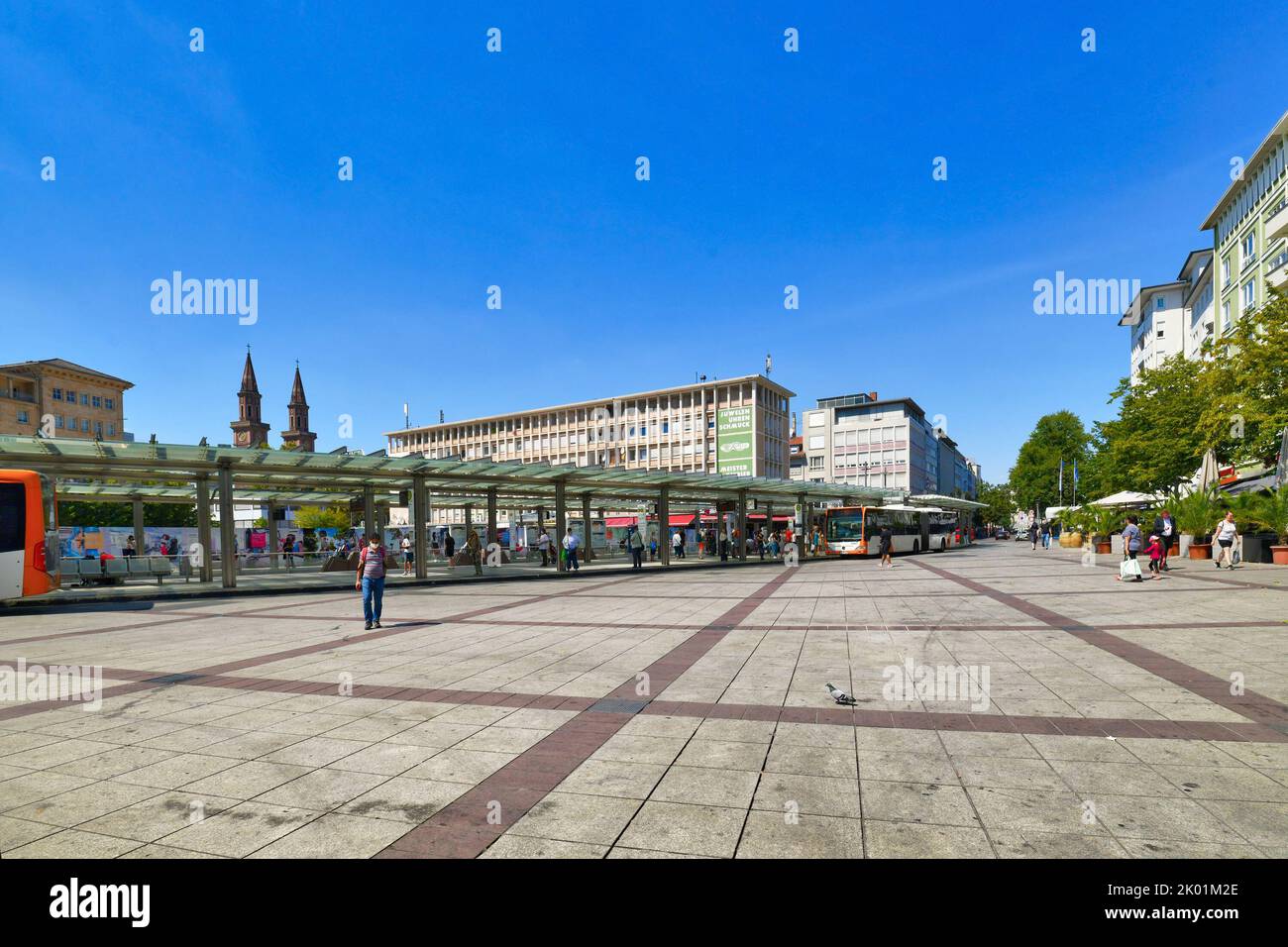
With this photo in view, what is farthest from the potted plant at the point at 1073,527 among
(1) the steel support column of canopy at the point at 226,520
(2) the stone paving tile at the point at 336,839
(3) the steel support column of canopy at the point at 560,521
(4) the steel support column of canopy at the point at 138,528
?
(4) the steel support column of canopy at the point at 138,528

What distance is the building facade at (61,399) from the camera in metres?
68.9

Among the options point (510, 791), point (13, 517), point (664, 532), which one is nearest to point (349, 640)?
point (510, 791)

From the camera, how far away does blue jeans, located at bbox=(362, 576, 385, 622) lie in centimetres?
1102

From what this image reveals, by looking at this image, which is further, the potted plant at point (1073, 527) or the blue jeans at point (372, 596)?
the potted plant at point (1073, 527)

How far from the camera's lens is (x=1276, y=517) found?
721 inches

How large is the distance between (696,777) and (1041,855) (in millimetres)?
1906

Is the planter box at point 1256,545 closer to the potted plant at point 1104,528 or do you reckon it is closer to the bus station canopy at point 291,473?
the potted plant at point 1104,528

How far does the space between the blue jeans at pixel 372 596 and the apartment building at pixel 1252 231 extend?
1486 inches

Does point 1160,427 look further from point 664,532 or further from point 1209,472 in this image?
point 664,532

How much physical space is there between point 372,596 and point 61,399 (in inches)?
3536
